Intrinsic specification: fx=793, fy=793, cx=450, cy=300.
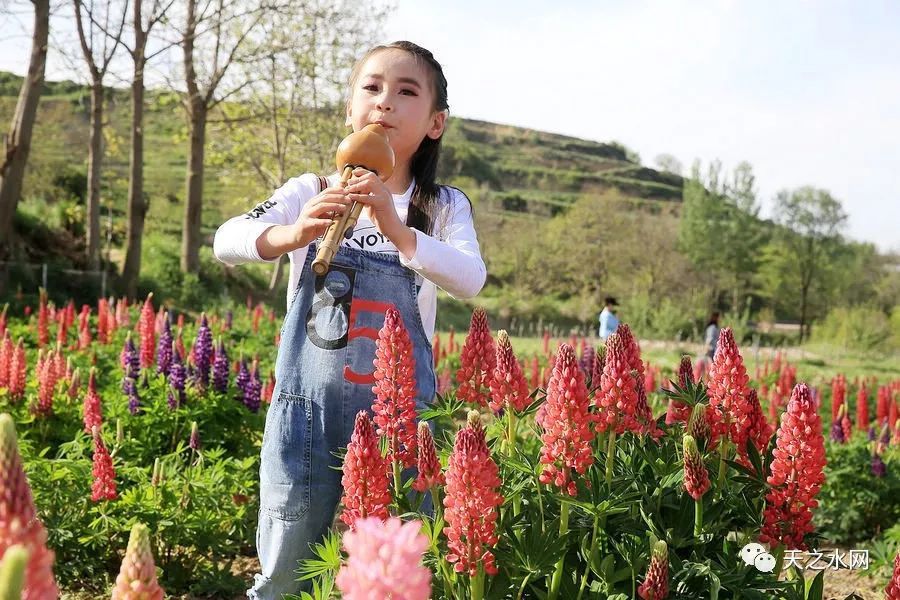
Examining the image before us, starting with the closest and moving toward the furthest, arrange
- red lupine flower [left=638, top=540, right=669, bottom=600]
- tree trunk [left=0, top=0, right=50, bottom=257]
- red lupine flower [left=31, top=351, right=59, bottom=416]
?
red lupine flower [left=638, top=540, right=669, bottom=600] → red lupine flower [left=31, top=351, right=59, bottom=416] → tree trunk [left=0, top=0, right=50, bottom=257]

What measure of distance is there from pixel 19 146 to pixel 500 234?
4461 cm

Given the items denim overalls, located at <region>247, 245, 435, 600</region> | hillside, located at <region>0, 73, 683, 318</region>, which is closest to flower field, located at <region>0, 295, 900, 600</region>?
denim overalls, located at <region>247, 245, 435, 600</region>

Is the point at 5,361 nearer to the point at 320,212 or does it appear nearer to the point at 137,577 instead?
the point at 320,212

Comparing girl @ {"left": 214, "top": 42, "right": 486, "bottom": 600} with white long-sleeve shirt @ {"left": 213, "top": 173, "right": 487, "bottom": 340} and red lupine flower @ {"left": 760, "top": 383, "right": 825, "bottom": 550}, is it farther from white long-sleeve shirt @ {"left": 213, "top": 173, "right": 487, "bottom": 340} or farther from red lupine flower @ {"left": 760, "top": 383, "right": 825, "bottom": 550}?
red lupine flower @ {"left": 760, "top": 383, "right": 825, "bottom": 550}

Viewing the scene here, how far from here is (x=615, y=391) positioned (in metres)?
2.12

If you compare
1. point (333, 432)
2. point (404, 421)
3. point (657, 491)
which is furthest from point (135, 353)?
point (657, 491)

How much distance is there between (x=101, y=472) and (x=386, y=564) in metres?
3.45

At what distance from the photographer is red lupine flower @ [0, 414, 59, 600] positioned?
0.86 metres

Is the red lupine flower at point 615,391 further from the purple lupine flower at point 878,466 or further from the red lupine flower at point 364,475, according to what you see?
the purple lupine flower at point 878,466

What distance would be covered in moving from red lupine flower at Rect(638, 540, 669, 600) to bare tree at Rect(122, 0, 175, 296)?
54.1 feet

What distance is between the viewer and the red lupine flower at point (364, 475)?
1.87m

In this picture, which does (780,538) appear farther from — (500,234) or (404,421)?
(500,234)

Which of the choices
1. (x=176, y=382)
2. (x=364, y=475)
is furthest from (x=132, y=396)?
(x=364, y=475)

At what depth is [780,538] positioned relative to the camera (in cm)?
214
